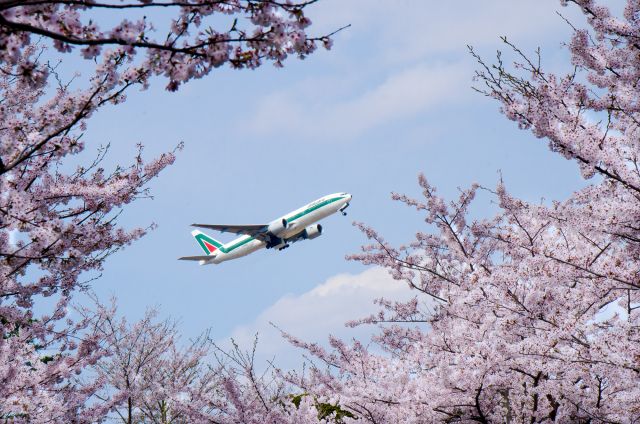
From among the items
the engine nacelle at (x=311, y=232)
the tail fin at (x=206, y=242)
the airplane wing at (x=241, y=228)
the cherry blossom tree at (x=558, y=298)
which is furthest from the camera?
the tail fin at (x=206, y=242)

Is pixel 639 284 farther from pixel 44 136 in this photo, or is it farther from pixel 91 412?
pixel 91 412

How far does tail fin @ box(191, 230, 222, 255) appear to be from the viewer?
4996 centimetres

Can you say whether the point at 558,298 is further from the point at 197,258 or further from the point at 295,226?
the point at 197,258

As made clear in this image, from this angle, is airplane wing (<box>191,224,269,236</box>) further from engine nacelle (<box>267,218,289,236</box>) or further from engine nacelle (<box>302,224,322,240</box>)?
engine nacelle (<box>302,224,322,240</box>)

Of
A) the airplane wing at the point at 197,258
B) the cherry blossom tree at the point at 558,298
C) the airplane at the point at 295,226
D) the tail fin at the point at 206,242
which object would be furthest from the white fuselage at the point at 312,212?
the cherry blossom tree at the point at 558,298

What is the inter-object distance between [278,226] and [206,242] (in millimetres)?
15606

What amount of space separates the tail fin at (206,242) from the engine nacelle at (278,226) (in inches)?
520

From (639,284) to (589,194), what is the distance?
0.90 metres

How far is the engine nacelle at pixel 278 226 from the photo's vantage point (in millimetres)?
36737

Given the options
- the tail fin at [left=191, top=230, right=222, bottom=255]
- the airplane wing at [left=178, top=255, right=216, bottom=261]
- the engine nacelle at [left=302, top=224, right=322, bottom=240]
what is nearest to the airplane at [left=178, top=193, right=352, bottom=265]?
the engine nacelle at [left=302, top=224, right=322, bottom=240]

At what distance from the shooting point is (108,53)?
480cm

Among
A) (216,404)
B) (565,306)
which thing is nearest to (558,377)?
(565,306)

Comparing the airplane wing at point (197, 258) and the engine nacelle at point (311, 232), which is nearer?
the engine nacelle at point (311, 232)

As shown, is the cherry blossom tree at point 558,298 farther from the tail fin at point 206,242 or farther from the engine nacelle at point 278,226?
the tail fin at point 206,242
